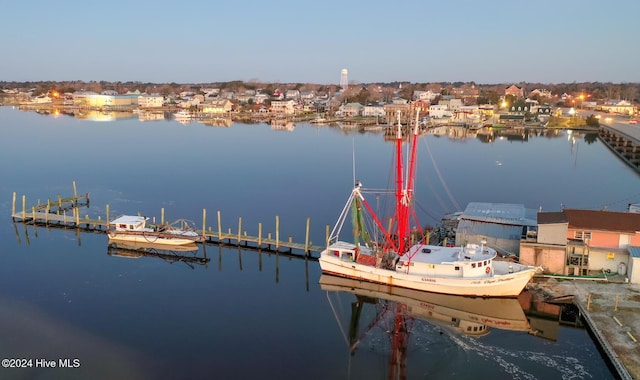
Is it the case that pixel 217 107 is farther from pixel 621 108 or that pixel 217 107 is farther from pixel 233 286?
pixel 233 286

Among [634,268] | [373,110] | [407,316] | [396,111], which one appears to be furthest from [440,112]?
[407,316]

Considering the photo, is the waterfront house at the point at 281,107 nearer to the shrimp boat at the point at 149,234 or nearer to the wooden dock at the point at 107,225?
the wooden dock at the point at 107,225

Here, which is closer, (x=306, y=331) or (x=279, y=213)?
(x=306, y=331)

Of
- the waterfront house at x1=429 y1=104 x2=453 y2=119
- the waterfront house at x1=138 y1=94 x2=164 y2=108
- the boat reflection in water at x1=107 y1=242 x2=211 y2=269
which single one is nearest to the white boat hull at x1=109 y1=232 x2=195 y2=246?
the boat reflection in water at x1=107 y1=242 x2=211 y2=269

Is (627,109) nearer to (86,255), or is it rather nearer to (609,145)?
(609,145)

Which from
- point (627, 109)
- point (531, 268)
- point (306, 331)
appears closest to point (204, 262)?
point (306, 331)
